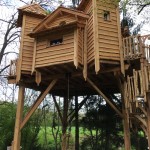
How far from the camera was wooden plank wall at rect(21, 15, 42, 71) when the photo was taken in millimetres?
13911

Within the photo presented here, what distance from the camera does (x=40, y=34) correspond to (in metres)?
13.5

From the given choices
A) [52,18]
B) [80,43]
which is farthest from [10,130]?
[80,43]

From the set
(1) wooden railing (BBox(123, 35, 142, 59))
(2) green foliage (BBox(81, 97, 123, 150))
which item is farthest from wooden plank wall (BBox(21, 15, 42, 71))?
(2) green foliage (BBox(81, 97, 123, 150))

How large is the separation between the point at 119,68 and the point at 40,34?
431 cm

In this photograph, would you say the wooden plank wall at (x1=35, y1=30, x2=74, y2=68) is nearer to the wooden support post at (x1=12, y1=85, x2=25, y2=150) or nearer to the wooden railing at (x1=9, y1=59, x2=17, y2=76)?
the wooden railing at (x1=9, y1=59, x2=17, y2=76)

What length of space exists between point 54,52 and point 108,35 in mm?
2702

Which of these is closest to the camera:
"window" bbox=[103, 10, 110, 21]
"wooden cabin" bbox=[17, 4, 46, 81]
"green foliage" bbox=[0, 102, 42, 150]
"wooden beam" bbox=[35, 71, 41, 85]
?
"window" bbox=[103, 10, 110, 21]

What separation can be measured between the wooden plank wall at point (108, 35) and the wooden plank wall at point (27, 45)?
13.0 ft

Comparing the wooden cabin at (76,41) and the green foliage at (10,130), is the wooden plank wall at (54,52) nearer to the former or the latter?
the wooden cabin at (76,41)

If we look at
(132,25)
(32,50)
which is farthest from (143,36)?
(132,25)

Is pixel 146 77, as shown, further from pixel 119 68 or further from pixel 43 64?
pixel 43 64

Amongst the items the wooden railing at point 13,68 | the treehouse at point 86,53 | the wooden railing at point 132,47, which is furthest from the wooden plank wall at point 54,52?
the wooden railing at point 132,47

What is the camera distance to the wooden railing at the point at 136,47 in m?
11.7

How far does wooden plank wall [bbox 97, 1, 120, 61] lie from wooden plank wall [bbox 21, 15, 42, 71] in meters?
3.98
